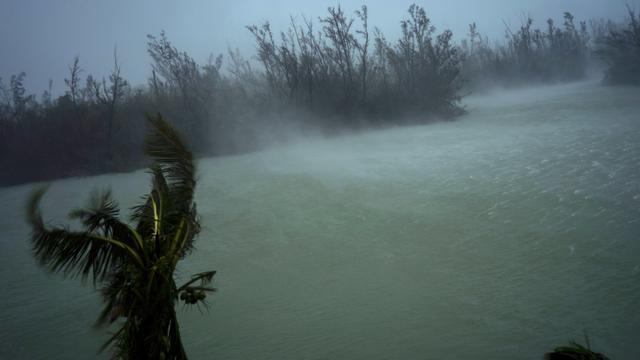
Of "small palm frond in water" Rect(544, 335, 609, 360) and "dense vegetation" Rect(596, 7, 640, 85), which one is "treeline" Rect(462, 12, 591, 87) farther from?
"small palm frond in water" Rect(544, 335, 609, 360)

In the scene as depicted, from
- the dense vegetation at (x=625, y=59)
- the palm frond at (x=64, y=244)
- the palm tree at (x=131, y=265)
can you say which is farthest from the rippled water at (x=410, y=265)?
the dense vegetation at (x=625, y=59)

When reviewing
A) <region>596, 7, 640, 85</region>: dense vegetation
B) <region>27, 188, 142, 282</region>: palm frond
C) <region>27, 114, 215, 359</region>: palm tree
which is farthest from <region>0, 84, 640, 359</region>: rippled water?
<region>596, 7, 640, 85</region>: dense vegetation

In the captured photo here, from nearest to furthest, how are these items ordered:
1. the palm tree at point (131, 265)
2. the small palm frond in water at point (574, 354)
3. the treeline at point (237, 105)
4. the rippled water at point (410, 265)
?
1. the small palm frond in water at point (574, 354)
2. the palm tree at point (131, 265)
3. the rippled water at point (410, 265)
4. the treeline at point (237, 105)

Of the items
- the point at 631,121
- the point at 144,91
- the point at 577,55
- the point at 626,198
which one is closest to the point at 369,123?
the point at 631,121

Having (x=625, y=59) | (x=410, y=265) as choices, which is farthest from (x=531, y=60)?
(x=410, y=265)

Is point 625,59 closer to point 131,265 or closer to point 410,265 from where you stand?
point 410,265

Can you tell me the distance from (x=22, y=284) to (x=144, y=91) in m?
18.2

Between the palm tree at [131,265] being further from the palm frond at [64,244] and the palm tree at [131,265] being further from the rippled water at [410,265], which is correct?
the rippled water at [410,265]

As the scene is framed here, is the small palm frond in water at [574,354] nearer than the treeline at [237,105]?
Yes

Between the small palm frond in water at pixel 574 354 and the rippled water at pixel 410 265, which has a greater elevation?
the small palm frond in water at pixel 574 354

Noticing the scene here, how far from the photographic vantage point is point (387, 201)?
295 inches

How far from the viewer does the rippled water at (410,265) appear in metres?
3.70

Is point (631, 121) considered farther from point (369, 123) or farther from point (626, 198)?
point (369, 123)

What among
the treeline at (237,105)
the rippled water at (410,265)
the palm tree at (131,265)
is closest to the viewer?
the palm tree at (131,265)
